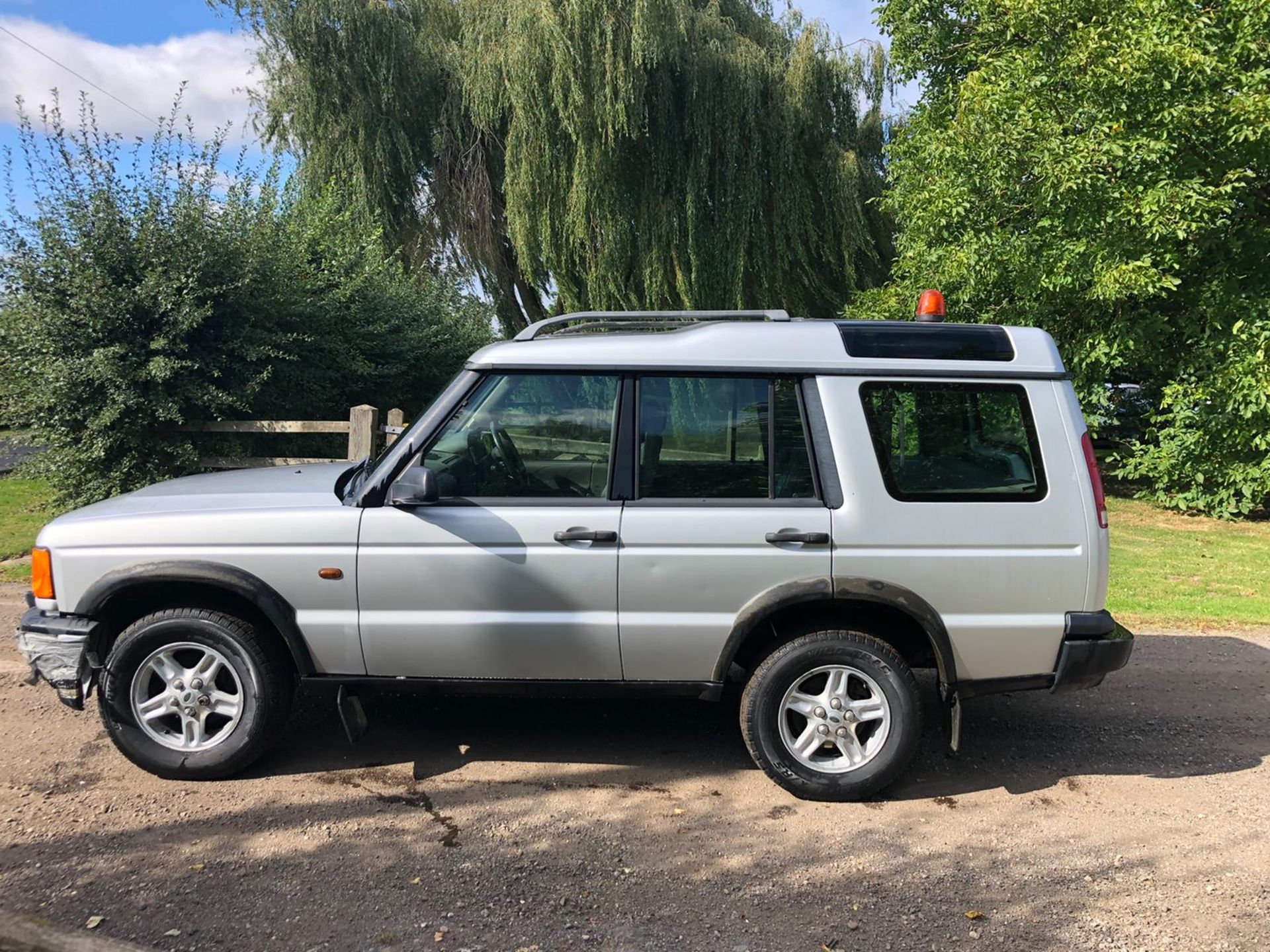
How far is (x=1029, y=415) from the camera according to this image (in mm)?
3857

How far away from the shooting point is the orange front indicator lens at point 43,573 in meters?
3.88

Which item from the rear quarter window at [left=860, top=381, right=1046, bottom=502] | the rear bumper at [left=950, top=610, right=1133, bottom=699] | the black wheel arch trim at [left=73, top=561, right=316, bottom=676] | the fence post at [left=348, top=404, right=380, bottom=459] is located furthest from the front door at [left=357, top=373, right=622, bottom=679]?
the fence post at [left=348, top=404, right=380, bottom=459]

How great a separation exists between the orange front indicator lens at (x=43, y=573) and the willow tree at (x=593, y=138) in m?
11.9

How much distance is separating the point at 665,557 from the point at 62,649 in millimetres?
2488

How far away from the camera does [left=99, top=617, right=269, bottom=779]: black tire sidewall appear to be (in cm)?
381

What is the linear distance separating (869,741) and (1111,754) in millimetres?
1467

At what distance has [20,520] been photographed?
1051 centimetres

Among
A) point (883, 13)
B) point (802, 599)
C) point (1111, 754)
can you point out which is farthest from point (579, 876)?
point (883, 13)

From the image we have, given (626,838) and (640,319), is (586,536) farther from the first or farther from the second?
(640,319)

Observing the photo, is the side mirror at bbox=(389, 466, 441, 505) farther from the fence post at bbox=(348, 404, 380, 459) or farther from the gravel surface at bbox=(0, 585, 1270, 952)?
the fence post at bbox=(348, 404, 380, 459)

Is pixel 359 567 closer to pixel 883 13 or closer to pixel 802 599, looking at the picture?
pixel 802 599

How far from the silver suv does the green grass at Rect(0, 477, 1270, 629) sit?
3806 millimetres

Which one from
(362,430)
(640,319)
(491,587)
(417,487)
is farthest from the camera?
(362,430)

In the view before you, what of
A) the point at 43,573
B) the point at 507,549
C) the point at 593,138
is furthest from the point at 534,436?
the point at 593,138
